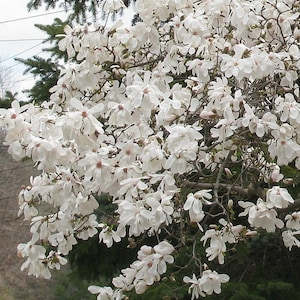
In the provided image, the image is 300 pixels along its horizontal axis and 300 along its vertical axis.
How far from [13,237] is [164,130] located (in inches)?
285

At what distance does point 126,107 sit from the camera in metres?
1.84

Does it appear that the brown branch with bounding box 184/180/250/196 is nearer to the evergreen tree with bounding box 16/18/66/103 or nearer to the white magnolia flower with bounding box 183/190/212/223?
the white magnolia flower with bounding box 183/190/212/223

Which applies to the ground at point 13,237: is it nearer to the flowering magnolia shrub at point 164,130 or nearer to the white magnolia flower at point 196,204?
the flowering magnolia shrub at point 164,130

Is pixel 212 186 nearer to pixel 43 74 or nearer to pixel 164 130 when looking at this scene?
pixel 164 130

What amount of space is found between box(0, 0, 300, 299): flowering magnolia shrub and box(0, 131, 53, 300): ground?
604 centimetres

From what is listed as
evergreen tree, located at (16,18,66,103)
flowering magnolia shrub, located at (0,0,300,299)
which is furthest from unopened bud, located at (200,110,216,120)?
evergreen tree, located at (16,18,66,103)

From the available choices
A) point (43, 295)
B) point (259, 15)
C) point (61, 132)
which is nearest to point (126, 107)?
point (61, 132)

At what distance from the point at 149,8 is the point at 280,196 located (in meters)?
0.96

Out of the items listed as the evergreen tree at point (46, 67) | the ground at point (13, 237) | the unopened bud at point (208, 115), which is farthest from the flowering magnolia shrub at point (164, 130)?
the ground at point (13, 237)

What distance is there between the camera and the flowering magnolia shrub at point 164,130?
5.82ft

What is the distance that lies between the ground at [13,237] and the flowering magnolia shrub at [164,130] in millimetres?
6041

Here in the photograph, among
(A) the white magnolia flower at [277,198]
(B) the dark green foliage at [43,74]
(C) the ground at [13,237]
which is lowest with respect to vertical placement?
(C) the ground at [13,237]

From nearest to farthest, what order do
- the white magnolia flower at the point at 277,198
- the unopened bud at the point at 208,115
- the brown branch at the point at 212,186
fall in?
the white magnolia flower at the point at 277,198, the unopened bud at the point at 208,115, the brown branch at the point at 212,186

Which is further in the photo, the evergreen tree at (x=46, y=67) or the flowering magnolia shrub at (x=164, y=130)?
the evergreen tree at (x=46, y=67)
